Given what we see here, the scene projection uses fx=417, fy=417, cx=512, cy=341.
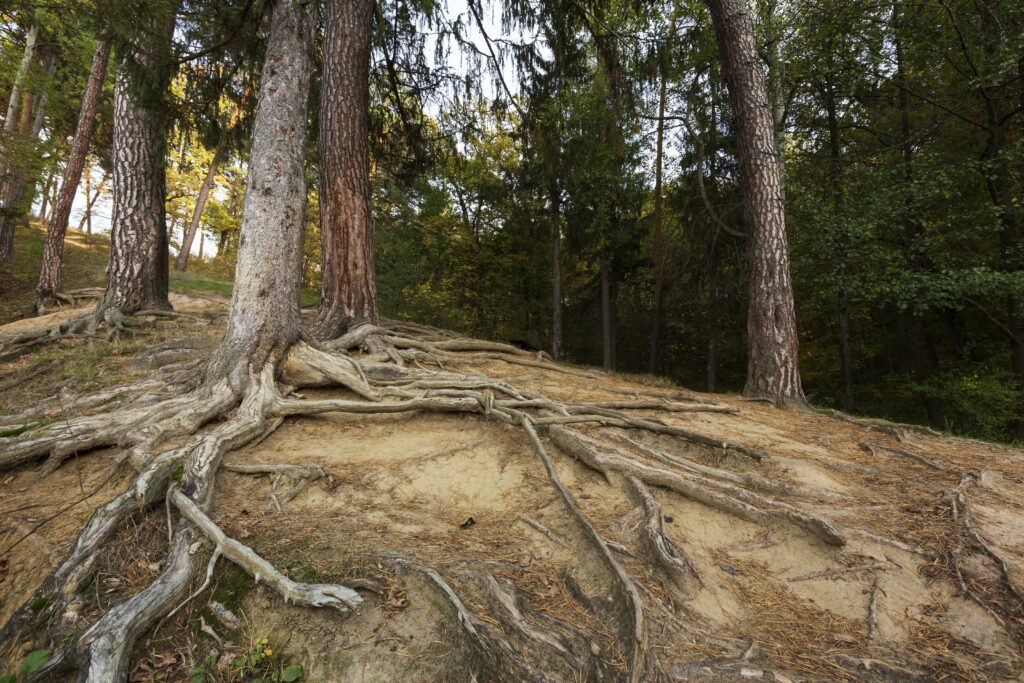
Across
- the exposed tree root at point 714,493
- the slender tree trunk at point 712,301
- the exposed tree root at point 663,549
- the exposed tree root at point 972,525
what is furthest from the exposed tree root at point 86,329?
the slender tree trunk at point 712,301

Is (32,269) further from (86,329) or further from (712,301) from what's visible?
(712,301)

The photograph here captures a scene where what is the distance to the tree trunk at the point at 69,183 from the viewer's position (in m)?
9.46

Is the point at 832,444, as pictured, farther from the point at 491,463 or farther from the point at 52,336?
the point at 52,336

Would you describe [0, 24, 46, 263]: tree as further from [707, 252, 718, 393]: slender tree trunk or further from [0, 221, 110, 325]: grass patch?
[707, 252, 718, 393]: slender tree trunk

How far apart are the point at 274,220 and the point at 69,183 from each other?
10018 millimetres

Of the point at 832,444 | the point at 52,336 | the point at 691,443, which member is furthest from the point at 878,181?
the point at 52,336

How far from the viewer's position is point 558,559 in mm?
2334

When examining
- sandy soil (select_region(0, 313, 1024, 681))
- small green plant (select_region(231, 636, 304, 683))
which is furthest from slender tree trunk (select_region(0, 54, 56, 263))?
small green plant (select_region(231, 636, 304, 683))

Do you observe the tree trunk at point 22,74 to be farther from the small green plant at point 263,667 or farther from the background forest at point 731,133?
the small green plant at point 263,667

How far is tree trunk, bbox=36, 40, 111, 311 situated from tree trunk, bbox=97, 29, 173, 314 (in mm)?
3137

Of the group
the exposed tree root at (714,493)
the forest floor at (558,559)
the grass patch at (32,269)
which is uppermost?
the grass patch at (32,269)

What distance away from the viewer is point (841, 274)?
8500 mm

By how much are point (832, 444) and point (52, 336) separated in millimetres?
10626

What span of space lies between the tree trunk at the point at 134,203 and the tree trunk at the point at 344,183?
3.42m
